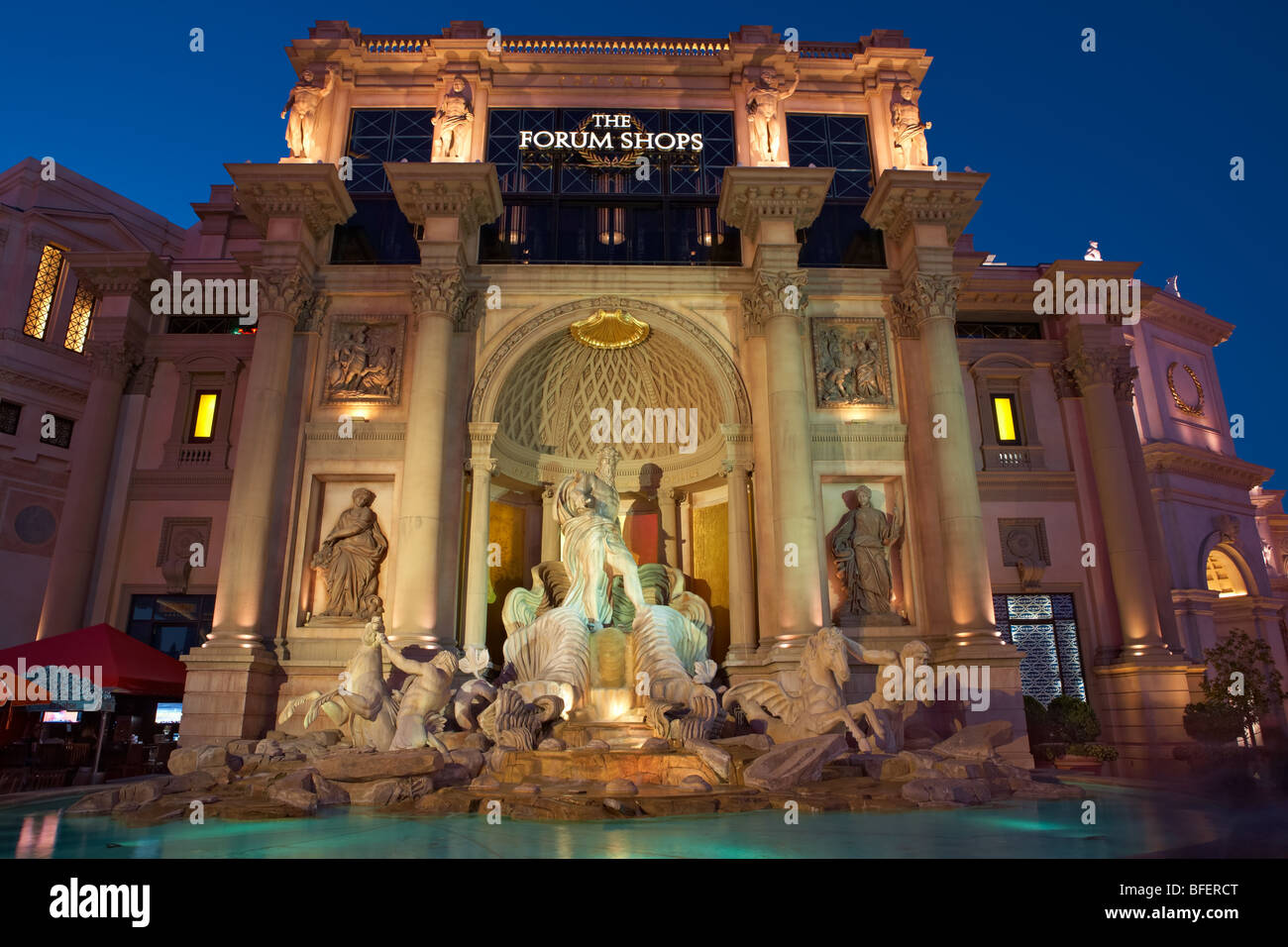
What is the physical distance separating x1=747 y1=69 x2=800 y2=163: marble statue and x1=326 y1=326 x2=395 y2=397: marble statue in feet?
36.4

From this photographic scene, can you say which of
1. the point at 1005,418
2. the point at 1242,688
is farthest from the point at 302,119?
the point at 1242,688

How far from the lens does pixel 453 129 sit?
21828mm

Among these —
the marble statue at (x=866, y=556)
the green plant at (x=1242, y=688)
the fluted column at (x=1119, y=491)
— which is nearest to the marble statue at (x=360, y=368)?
the marble statue at (x=866, y=556)

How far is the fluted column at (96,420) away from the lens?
2123cm

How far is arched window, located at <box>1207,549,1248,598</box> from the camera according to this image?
93.6 feet

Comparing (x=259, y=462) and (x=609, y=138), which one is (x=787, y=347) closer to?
(x=609, y=138)

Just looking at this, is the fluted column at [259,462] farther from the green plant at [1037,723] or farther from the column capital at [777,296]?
the green plant at [1037,723]

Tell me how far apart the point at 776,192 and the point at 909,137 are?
207 inches

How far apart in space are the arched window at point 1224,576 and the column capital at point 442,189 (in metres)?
26.6

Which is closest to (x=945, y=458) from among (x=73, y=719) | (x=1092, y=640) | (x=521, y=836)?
(x=1092, y=640)

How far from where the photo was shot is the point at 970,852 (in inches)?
248

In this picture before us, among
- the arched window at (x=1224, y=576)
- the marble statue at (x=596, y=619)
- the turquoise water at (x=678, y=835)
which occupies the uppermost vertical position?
the arched window at (x=1224, y=576)

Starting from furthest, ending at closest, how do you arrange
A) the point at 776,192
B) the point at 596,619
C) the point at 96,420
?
the point at 96,420 → the point at 776,192 → the point at 596,619
